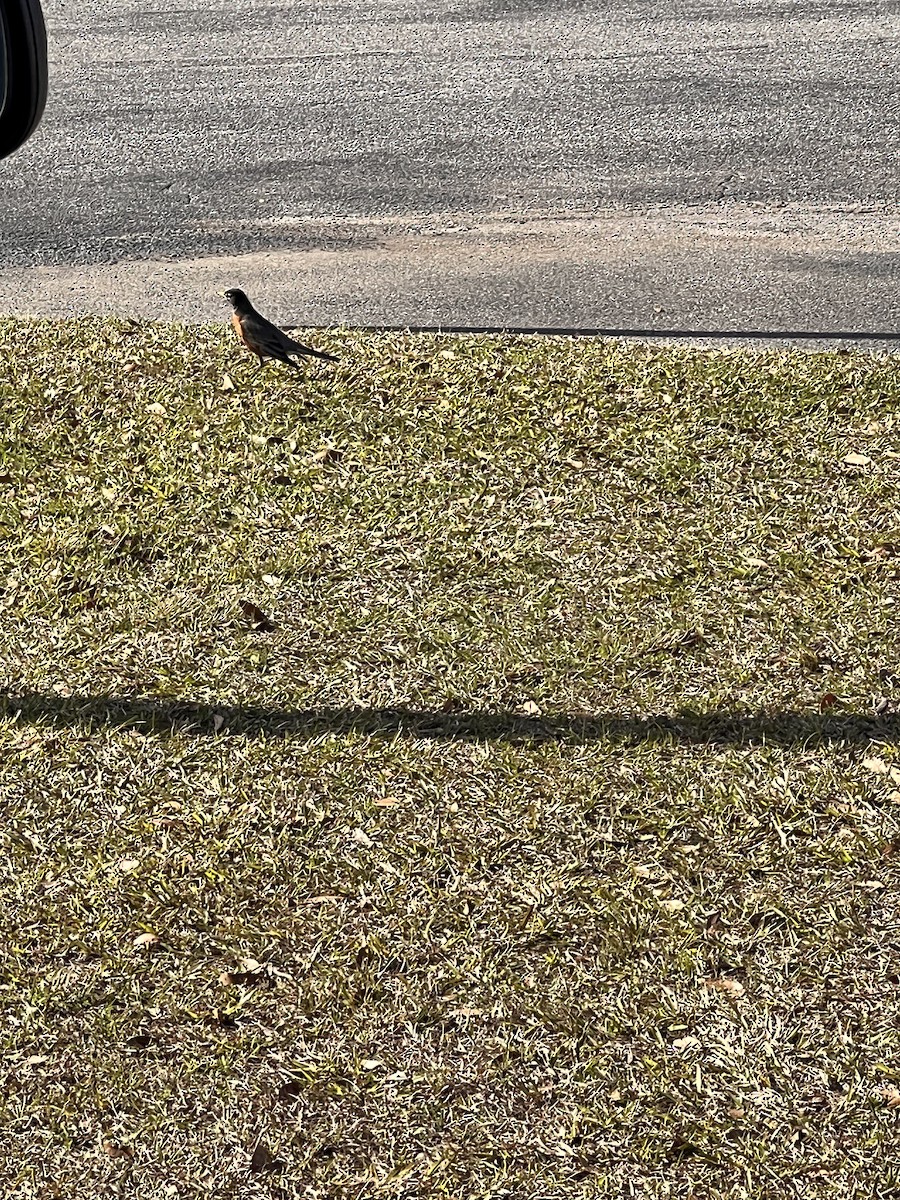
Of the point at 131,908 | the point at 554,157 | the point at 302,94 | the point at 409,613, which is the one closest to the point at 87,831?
the point at 131,908

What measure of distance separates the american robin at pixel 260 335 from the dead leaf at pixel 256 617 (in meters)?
1.71

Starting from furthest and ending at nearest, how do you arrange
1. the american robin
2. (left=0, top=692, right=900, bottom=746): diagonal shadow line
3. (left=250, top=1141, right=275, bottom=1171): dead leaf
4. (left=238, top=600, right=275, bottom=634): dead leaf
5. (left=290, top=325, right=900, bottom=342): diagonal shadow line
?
(left=290, top=325, right=900, bottom=342): diagonal shadow line
the american robin
(left=238, top=600, right=275, bottom=634): dead leaf
(left=0, top=692, right=900, bottom=746): diagonal shadow line
(left=250, top=1141, right=275, bottom=1171): dead leaf

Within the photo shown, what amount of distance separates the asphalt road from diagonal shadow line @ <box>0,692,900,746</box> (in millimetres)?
2986

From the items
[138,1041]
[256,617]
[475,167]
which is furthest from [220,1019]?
[475,167]

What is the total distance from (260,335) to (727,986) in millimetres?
3987

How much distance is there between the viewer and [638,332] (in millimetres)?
7023

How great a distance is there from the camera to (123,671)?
16.6ft

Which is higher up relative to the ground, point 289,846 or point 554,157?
point 554,157

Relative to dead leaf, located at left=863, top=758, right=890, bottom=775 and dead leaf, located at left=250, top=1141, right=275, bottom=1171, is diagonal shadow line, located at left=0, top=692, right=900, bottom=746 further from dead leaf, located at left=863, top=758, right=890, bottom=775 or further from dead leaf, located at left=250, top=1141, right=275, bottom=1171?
dead leaf, located at left=250, top=1141, right=275, bottom=1171

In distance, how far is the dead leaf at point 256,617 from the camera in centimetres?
521

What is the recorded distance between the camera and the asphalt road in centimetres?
748

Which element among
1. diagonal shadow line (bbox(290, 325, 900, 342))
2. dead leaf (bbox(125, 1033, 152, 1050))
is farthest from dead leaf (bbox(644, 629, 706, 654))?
diagonal shadow line (bbox(290, 325, 900, 342))

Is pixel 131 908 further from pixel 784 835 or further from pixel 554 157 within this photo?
pixel 554 157

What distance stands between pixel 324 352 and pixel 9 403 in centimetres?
155
